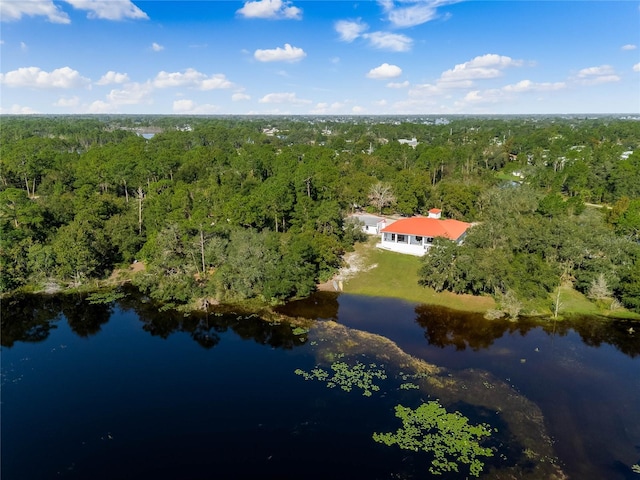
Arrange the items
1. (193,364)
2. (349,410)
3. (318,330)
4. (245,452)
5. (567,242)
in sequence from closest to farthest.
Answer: (245,452)
(349,410)
(193,364)
(318,330)
(567,242)

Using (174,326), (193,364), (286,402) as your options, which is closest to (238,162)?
(174,326)

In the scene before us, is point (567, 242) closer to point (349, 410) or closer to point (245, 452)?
point (349, 410)

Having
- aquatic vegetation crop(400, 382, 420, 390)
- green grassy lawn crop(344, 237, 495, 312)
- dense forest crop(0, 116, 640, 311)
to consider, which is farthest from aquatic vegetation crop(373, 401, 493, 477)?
dense forest crop(0, 116, 640, 311)

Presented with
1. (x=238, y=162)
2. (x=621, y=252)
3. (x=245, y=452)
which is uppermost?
(x=238, y=162)

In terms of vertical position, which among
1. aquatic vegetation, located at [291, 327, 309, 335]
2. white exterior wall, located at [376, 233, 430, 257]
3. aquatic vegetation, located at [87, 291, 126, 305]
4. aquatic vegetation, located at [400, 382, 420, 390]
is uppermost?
white exterior wall, located at [376, 233, 430, 257]

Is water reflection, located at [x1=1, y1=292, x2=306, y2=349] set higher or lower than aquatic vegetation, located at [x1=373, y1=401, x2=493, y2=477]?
higher

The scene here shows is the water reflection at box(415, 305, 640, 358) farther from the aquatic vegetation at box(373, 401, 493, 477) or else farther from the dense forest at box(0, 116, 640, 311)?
the aquatic vegetation at box(373, 401, 493, 477)

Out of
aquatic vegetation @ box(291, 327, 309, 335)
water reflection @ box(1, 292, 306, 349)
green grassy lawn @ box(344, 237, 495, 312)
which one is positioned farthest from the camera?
green grassy lawn @ box(344, 237, 495, 312)
